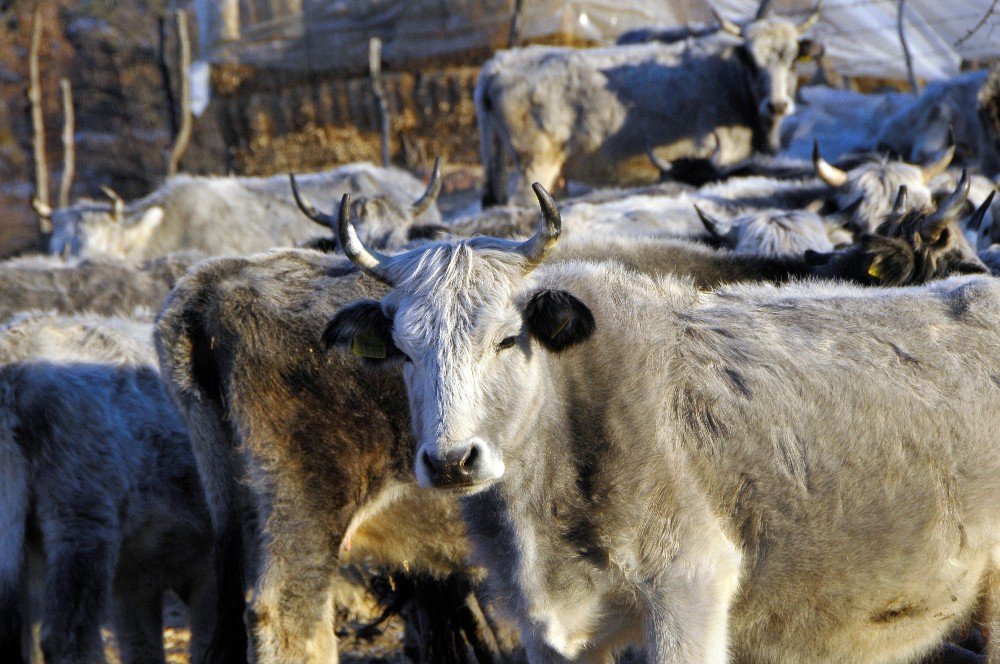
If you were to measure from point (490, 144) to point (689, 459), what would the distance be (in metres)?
10.1

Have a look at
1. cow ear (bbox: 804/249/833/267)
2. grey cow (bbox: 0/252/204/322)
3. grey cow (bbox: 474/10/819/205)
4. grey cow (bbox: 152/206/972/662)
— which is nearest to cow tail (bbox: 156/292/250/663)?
grey cow (bbox: 152/206/972/662)

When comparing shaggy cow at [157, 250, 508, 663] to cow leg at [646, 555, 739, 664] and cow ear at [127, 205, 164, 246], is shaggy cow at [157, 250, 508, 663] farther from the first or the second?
cow ear at [127, 205, 164, 246]

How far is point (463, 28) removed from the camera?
17469mm

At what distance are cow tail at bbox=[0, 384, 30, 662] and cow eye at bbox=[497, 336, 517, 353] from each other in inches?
98.3

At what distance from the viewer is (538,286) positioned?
3.72m

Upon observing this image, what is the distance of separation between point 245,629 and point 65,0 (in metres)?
21.4

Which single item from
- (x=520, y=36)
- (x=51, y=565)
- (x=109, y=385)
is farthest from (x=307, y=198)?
(x=51, y=565)

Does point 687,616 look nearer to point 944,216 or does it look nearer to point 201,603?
point 201,603

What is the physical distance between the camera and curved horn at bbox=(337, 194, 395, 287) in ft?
12.2

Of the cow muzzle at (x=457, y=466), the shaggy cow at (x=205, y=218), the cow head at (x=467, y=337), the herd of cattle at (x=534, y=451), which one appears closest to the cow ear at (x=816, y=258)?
the herd of cattle at (x=534, y=451)

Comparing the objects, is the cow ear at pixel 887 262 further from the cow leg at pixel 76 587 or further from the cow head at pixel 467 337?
the cow leg at pixel 76 587

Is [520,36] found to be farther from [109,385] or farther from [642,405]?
[642,405]

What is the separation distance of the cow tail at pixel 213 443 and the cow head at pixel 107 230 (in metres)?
7.08

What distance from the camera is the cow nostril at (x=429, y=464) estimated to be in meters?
3.25
